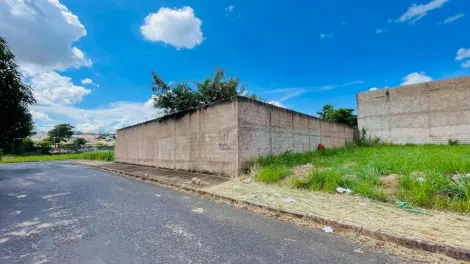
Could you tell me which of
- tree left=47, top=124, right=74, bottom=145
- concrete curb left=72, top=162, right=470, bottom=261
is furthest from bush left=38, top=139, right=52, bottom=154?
concrete curb left=72, top=162, right=470, bottom=261

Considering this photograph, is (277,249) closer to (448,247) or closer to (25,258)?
(448,247)

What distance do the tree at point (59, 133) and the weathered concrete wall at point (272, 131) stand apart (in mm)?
62990

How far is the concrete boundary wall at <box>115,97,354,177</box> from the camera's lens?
7.93 m

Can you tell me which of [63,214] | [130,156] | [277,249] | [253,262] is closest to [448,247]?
[277,249]

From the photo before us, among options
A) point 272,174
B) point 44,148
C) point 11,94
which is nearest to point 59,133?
point 44,148

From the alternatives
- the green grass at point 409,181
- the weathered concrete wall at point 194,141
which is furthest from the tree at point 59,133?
the green grass at point 409,181

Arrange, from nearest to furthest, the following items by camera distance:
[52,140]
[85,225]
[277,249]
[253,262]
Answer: [253,262]
[277,249]
[85,225]
[52,140]

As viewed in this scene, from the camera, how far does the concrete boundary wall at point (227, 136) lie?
7.93 meters

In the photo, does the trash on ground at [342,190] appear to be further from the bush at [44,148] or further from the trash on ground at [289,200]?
the bush at [44,148]

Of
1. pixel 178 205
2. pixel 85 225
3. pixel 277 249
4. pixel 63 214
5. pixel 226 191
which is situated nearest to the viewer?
pixel 277 249

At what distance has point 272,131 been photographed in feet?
30.0

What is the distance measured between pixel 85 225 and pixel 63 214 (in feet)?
3.61

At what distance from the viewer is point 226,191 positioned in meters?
6.14

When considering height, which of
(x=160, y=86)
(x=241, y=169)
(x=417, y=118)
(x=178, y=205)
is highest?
(x=160, y=86)
